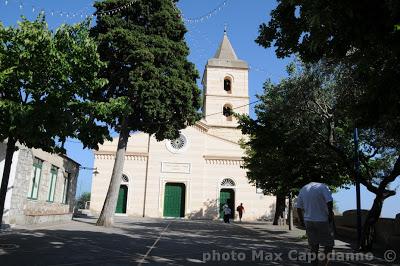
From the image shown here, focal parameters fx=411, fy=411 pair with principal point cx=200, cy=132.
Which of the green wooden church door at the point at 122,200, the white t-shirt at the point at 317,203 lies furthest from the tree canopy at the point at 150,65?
the green wooden church door at the point at 122,200

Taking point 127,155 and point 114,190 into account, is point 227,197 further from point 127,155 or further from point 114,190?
point 114,190

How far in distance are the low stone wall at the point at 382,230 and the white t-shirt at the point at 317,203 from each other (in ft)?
22.1

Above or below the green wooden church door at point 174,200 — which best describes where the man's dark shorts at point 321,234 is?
below

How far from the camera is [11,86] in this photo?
9352 millimetres

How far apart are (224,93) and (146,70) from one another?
2861 cm

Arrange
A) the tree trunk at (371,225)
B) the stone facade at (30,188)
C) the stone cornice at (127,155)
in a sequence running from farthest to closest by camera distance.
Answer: the stone cornice at (127,155)
the stone facade at (30,188)
the tree trunk at (371,225)

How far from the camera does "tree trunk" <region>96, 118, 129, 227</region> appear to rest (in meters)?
19.3

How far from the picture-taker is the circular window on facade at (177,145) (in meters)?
40.0

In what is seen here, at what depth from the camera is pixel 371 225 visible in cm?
1206

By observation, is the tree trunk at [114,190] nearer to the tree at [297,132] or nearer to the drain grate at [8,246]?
the tree at [297,132]

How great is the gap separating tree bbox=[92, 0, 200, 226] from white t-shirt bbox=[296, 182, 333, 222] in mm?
12582

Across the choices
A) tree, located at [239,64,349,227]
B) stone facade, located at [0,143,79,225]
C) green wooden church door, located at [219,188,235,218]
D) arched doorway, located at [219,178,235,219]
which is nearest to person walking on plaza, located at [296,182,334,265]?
tree, located at [239,64,349,227]

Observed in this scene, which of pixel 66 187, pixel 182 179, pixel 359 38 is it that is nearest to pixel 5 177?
pixel 359 38

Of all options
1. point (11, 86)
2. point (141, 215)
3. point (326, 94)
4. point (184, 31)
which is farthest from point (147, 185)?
point (11, 86)
